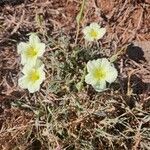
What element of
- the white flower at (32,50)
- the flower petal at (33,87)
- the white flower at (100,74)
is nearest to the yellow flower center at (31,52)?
the white flower at (32,50)

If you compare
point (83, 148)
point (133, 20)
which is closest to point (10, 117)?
point (83, 148)

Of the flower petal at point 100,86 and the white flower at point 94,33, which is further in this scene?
the white flower at point 94,33

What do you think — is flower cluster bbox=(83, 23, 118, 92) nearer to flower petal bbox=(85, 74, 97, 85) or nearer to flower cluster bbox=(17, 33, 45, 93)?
flower petal bbox=(85, 74, 97, 85)

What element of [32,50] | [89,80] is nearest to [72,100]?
[89,80]

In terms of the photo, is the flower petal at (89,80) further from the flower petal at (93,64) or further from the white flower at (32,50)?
the white flower at (32,50)

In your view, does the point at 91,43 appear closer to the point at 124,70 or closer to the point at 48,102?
the point at 124,70

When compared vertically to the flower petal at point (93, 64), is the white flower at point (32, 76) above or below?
below

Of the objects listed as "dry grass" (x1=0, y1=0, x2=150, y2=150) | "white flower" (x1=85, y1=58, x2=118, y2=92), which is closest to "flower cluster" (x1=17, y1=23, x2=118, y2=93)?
"white flower" (x1=85, y1=58, x2=118, y2=92)

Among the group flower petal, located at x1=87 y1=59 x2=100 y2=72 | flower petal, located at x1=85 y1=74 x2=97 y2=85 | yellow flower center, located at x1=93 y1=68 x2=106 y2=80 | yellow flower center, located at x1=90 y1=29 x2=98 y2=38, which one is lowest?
flower petal, located at x1=85 y1=74 x2=97 y2=85
